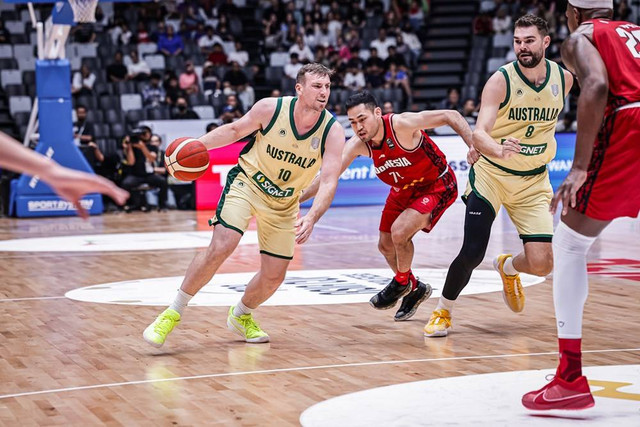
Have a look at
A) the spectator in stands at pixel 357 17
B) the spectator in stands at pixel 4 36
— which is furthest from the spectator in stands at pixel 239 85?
the spectator in stands at pixel 4 36

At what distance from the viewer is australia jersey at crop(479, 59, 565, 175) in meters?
6.29

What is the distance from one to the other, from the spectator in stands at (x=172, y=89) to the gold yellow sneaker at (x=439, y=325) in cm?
1308

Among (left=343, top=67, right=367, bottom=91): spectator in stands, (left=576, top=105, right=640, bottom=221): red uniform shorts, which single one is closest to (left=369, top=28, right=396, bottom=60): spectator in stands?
(left=343, top=67, right=367, bottom=91): spectator in stands

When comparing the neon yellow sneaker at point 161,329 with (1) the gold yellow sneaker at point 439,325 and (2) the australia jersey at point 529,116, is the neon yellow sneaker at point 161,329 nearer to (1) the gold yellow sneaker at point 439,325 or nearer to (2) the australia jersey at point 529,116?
(1) the gold yellow sneaker at point 439,325

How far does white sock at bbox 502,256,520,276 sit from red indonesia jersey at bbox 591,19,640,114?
2482mm

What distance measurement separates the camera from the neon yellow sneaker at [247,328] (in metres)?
6.11

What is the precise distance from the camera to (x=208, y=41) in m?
21.4

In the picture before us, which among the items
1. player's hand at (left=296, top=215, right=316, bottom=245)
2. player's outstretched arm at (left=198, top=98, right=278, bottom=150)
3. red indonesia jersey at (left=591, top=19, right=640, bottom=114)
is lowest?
player's hand at (left=296, top=215, right=316, bottom=245)

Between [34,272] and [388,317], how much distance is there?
414 cm

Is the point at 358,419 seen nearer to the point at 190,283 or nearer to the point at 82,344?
the point at 190,283

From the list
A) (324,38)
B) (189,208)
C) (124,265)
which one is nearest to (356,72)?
(324,38)

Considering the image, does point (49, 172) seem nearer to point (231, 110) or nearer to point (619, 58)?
point (619, 58)

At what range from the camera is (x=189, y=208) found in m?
17.2

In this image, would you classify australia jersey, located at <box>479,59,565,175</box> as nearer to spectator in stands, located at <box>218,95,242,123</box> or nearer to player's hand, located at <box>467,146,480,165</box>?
player's hand, located at <box>467,146,480,165</box>
